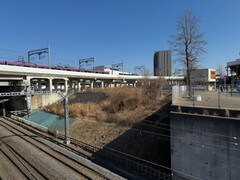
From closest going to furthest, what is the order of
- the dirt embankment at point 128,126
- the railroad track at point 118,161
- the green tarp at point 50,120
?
the railroad track at point 118,161 < the dirt embankment at point 128,126 < the green tarp at point 50,120

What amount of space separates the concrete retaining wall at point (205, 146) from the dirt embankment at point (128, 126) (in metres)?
3.35

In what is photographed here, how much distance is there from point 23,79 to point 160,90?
28933mm

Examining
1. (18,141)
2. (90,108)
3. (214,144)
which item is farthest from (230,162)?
(90,108)

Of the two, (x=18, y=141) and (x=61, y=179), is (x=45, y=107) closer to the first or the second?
(x=18, y=141)

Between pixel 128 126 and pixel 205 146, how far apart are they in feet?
36.2

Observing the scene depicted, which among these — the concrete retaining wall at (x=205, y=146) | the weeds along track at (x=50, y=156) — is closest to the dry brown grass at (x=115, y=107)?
the weeds along track at (x=50, y=156)

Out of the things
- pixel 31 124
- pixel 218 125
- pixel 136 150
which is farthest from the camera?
pixel 31 124

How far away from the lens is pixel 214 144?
8.43 metres

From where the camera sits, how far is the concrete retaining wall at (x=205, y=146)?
7.95m

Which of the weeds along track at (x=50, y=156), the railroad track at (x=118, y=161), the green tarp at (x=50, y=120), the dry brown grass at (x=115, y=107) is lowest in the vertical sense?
the railroad track at (x=118, y=161)

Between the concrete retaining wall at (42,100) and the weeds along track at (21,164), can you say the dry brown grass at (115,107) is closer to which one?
the concrete retaining wall at (42,100)

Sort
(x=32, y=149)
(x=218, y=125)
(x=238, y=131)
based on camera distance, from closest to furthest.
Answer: (x=238, y=131) < (x=218, y=125) < (x=32, y=149)

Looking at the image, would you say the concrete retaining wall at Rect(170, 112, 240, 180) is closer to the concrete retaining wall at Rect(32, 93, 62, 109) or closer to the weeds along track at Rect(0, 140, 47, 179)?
the weeds along track at Rect(0, 140, 47, 179)

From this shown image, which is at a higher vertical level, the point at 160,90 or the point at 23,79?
the point at 23,79
